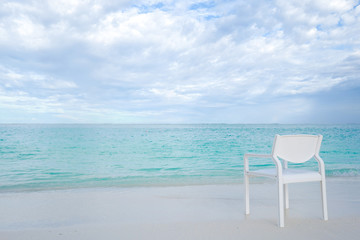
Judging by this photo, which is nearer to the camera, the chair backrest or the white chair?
the white chair

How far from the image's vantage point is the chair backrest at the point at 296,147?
3185 mm

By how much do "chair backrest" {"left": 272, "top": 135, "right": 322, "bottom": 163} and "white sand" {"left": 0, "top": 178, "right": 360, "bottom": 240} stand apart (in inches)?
33.9

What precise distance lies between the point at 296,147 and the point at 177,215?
1923mm

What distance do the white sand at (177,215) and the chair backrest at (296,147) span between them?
861 millimetres

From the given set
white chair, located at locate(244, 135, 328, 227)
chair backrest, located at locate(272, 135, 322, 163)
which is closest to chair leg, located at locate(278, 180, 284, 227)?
white chair, located at locate(244, 135, 328, 227)

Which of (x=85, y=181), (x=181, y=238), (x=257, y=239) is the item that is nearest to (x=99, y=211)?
(x=181, y=238)

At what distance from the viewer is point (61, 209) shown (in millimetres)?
4320

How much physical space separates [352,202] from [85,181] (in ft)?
22.2

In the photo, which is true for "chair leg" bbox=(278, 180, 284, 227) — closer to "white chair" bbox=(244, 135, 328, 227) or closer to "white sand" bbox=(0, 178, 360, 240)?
"white chair" bbox=(244, 135, 328, 227)

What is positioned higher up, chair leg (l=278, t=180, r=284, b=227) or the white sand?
chair leg (l=278, t=180, r=284, b=227)

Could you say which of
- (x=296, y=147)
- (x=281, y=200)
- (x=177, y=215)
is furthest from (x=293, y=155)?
(x=177, y=215)

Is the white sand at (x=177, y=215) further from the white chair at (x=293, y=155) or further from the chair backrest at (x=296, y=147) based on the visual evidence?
the chair backrest at (x=296, y=147)

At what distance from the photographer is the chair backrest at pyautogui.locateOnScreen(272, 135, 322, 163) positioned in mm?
3185

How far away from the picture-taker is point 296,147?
3.29m
